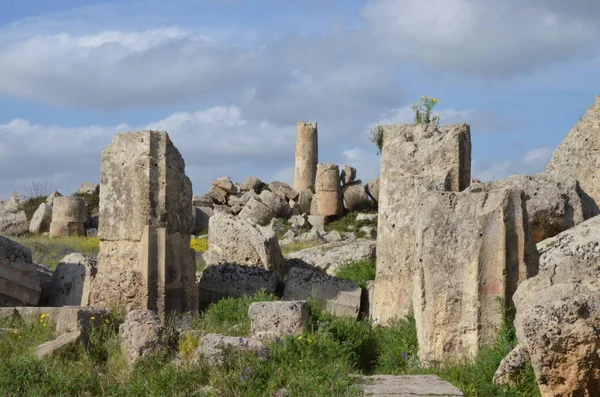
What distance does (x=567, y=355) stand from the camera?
22.2 ft

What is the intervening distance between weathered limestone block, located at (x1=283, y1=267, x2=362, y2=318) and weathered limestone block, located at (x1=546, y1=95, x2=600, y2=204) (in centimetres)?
638

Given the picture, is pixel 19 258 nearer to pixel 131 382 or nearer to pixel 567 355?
pixel 131 382

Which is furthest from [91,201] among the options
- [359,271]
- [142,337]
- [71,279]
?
[142,337]

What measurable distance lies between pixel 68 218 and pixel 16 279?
16079 mm

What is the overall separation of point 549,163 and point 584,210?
441 centimetres

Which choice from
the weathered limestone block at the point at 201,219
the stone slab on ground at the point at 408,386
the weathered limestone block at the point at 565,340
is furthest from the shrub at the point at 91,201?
the weathered limestone block at the point at 565,340

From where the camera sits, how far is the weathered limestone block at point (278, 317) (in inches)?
404

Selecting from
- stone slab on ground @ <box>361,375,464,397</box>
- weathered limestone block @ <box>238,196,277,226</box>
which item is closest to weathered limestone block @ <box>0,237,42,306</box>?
stone slab on ground @ <box>361,375,464,397</box>

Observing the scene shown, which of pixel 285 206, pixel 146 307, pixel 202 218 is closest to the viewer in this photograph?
pixel 146 307

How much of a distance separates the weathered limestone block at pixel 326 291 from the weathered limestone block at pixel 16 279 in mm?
3683

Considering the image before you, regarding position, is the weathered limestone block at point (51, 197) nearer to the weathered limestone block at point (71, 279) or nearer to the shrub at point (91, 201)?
the shrub at point (91, 201)

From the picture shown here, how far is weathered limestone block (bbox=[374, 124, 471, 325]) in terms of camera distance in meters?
11.9

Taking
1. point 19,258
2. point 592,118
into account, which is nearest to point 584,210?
point 592,118

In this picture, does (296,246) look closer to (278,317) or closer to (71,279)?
(71,279)
